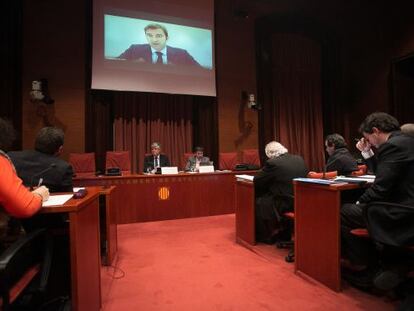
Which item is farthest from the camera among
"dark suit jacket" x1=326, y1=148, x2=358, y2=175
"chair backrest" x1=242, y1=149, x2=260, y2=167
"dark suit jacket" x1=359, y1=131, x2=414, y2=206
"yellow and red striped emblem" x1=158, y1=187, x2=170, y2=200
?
"chair backrest" x1=242, y1=149, x2=260, y2=167

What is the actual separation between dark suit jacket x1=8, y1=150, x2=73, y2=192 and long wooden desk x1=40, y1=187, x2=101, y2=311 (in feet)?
1.30

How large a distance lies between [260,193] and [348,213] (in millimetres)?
1224

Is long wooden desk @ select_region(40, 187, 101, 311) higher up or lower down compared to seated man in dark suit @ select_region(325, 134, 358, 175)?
lower down

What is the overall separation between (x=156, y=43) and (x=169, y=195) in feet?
10.4

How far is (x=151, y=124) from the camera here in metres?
6.32

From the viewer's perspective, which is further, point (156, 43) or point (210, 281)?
point (156, 43)

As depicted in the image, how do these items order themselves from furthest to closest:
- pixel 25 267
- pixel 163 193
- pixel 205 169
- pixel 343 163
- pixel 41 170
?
pixel 205 169 < pixel 163 193 < pixel 343 163 < pixel 41 170 < pixel 25 267

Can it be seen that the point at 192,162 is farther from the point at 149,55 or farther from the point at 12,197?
the point at 12,197

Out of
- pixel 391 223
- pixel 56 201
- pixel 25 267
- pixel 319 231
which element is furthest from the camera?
pixel 319 231

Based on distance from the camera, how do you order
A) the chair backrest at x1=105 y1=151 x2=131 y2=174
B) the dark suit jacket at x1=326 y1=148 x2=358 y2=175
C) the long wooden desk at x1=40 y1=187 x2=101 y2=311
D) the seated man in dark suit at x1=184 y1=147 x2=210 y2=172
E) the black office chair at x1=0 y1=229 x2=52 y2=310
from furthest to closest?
the chair backrest at x1=105 y1=151 x2=131 y2=174, the seated man in dark suit at x1=184 y1=147 x2=210 y2=172, the dark suit jacket at x1=326 y1=148 x2=358 y2=175, the long wooden desk at x1=40 y1=187 x2=101 y2=311, the black office chair at x1=0 y1=229 x2=52 y2=310

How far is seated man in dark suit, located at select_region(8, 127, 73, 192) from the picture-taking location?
78.5 inches

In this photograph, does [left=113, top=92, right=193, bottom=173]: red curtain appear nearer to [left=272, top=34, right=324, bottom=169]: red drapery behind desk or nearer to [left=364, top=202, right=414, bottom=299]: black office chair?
[left=272, top=34, right=324, bottom=169]: red drapery behind desk

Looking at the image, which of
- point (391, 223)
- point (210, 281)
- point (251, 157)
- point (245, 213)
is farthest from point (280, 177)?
point (251, 157)

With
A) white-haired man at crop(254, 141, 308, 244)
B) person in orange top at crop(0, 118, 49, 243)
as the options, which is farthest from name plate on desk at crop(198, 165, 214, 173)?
person in orange top at crop(0, 118, 49, 243)
